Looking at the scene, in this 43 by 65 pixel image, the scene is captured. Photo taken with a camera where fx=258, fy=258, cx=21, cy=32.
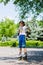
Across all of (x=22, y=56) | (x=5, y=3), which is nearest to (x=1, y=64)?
(x=22, y=56)

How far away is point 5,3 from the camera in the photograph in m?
13.4

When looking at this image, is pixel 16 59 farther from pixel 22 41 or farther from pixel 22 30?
pixel 22 30

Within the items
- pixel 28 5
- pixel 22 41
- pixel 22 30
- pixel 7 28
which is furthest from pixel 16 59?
pixel 7 28

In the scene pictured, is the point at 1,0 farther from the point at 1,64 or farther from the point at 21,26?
the point at 1,64

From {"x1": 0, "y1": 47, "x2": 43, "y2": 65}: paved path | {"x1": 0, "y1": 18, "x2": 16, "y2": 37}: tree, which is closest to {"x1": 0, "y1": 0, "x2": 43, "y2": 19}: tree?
{"x1": 0, "y1": 47, "x2": 43, "y2": 65}: paved path

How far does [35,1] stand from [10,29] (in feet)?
217

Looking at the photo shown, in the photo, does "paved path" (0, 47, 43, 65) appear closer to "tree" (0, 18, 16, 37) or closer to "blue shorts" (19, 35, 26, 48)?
"blue shorts" (19, 35, 26, 48)

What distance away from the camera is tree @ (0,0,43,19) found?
13632mm

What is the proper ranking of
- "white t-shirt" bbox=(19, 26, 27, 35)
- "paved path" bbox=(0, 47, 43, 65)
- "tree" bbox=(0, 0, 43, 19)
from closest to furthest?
"paved path" bbox=(0, 47, 43, 65) < "white t-shirt" bbox=(19, 26, 27, 35) < "tree" bbox=(0, 0, 43, 19)

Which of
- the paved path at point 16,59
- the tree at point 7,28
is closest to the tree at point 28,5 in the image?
the paved path at point 16,59

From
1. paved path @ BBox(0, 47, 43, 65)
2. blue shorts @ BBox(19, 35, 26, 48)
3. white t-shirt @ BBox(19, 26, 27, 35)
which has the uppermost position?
white t-shirt @ BBox(19, 26, 27, 35)

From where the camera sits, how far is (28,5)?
14055 mm

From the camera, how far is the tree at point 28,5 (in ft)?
44.7

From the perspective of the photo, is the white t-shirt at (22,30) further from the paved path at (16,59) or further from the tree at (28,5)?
the tree at (28,5)
